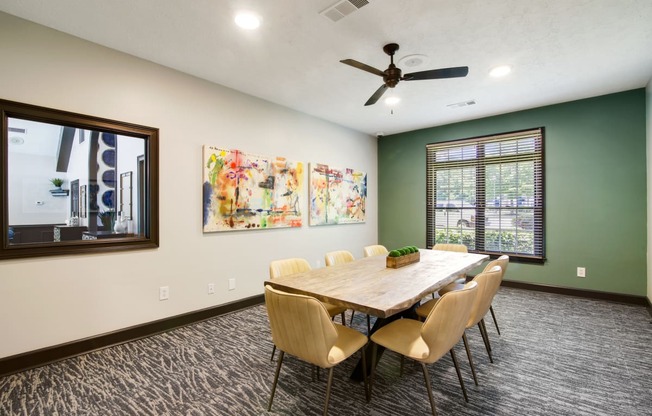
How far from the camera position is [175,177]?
3.18 m

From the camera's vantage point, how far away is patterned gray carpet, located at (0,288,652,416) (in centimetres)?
188

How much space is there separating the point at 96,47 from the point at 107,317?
8.08 ft

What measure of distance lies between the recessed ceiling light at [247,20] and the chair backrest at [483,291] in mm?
2555

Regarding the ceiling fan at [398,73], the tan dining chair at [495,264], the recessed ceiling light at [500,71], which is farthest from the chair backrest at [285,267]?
the recessed ceiling light at [500,71]

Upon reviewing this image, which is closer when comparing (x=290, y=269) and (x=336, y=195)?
(x=290, y=269)

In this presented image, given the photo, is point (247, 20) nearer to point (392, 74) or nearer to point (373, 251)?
point (392, 74)

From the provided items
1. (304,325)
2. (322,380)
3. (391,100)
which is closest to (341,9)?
(391,100)

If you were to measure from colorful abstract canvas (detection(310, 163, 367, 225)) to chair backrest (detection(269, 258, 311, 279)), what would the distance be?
202cm

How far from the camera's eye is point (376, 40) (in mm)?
2623

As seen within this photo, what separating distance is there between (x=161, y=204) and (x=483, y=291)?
308 centimetres

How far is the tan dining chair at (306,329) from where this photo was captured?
5.03ft

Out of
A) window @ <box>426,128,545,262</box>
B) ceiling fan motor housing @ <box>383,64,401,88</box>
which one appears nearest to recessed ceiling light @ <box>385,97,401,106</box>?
ceiling fan motor housing @ <box>383,64,401,88</box>

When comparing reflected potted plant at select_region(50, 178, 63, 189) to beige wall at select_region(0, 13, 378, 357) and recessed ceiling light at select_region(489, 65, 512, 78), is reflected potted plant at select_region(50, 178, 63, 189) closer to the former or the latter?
beige wall at select_region(0, 13, 378, 357)

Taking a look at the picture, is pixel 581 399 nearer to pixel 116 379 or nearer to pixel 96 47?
pixel 116 379
